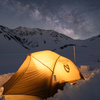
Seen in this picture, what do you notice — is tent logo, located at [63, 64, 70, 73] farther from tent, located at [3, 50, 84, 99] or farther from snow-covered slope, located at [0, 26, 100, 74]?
snow-covered slope, located at [0, 26, 100, 74]

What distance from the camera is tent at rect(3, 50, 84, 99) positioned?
3.49m

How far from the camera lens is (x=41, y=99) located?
3.15 meters

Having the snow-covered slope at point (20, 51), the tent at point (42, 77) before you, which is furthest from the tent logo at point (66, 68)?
the snow-covered slope at point (20, 51)

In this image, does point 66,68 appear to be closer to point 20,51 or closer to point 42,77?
point 42,77

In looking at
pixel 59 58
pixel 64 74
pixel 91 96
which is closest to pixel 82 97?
pixel 91 96

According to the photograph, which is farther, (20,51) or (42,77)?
(20,51)

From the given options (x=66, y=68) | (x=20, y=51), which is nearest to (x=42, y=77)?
(x=66, y=68)

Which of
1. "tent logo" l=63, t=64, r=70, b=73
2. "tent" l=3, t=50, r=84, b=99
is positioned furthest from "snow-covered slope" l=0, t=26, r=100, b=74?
"tent logo" l=63, t=64, r=70, b=73

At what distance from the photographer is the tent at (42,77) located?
3488 millimetres

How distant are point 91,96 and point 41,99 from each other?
200cm

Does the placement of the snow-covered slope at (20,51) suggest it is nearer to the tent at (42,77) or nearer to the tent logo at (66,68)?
the tent at (42,77)

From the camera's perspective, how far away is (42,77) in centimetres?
376

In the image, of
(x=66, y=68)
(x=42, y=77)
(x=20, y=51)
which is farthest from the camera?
(x=20, y=51)

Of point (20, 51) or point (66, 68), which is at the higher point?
point (20, 51)
